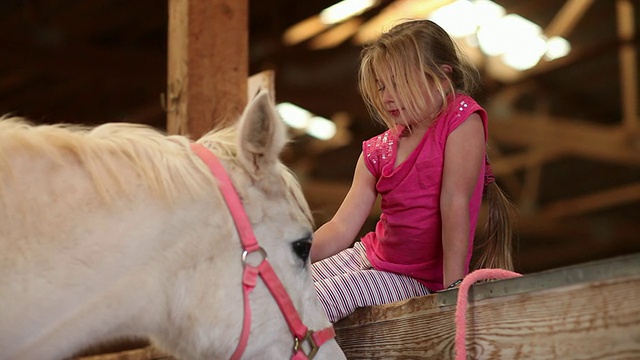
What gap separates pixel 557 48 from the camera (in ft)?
28.0

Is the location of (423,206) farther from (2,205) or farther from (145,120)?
(145,120)

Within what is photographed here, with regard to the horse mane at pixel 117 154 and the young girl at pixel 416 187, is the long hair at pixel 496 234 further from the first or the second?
the horse mane at pixel 117 154

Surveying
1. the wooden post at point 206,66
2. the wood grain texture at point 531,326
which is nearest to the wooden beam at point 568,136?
the wooden post at point 206,66

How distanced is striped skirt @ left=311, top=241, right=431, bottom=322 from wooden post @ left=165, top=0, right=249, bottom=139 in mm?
822

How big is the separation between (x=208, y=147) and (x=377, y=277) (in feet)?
2.19

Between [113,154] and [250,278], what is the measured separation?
1.28 ft

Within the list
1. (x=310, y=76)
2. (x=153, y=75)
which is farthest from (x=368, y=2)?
(x=153, y=75)

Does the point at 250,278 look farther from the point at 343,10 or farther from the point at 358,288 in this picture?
the point at 343,10

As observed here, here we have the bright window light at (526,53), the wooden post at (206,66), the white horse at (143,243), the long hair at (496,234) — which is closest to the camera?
the white horse at (143,243)

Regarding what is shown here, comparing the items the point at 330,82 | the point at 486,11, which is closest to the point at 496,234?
the point at 486,11

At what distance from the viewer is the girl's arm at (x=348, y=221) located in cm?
249

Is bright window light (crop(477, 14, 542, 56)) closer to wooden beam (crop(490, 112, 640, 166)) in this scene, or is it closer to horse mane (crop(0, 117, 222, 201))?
wooden beam (crop(490, 112, 640, 166))

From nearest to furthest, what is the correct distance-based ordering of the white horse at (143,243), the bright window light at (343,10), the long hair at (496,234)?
the white horse at (143,243) → the long hair at (496,234) → the bright window light at (343,10)

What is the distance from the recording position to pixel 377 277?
92.0 inches
